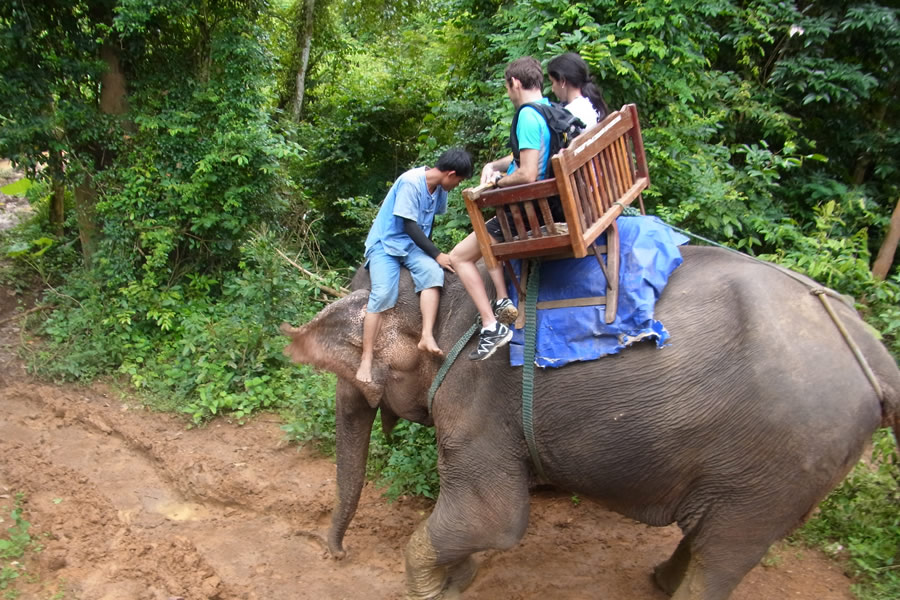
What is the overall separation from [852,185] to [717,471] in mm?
5242

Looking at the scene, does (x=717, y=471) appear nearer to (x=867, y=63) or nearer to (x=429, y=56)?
(x=867, y=63)

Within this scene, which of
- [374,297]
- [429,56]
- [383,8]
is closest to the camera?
[374,297]

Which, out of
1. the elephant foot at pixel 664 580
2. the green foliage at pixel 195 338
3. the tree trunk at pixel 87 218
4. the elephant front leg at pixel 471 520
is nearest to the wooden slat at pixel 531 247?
the elephant front leg at pixel 471 520

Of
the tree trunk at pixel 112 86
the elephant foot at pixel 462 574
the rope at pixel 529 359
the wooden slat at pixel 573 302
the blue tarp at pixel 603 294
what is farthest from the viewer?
the tree trunk at pixel 112 86

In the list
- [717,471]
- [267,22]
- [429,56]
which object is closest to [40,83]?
[267,22]

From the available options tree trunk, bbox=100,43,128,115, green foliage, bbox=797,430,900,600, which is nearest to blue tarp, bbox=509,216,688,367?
green foliage, bbox=797,430,900,600

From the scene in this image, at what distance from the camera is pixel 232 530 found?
486 cm

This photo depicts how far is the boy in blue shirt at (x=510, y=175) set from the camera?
301 centimetres

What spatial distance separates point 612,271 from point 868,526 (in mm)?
2490

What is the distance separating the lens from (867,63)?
6.86 metres

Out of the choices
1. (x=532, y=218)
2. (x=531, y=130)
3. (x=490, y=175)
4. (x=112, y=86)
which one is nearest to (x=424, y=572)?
(x=532, y=218)

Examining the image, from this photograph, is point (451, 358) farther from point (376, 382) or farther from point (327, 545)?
point (327, 545)

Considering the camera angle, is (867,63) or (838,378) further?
(867,63)

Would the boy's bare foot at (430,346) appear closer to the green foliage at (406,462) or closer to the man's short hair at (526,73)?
the man's short hair at (526,73)
